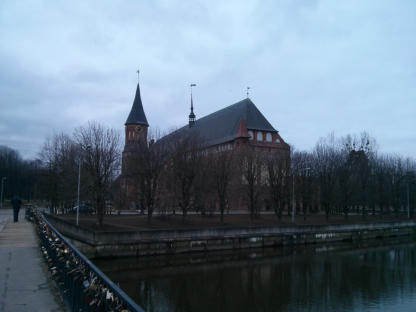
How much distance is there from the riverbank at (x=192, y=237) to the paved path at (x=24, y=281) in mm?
10710

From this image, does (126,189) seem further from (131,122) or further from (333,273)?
(131,122)

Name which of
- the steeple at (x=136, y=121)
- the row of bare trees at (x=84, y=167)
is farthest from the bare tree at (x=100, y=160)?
the steeple at (x=136, y=121)

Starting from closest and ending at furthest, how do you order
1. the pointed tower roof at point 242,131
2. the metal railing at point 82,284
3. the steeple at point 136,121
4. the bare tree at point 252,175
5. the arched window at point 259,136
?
the metal railing at point 82,284 → the bare tree at point 252,175 → the pointed tower roof at point 242,131 → the arched window at point 259,136 → the steeple at point 136,121

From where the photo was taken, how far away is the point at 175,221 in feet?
122

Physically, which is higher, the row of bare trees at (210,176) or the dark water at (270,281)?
the row of bare trees at (210,176)

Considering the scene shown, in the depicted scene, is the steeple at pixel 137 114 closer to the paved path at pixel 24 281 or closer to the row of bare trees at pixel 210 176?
the row of bare trees at pixel 210 176

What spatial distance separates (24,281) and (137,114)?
3035 inches

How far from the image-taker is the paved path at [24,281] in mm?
7234

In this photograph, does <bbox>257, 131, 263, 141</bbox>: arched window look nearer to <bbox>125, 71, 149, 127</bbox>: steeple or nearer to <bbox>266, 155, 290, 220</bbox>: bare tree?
<bbox>266, 155, 290, 220</bbox>: bare tree

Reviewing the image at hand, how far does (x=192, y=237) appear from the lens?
96.2 feet

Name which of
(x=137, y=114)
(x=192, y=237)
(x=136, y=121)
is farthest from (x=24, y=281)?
(x=137, y=114)

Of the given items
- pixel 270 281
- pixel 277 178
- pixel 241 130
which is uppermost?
pixel 241 130

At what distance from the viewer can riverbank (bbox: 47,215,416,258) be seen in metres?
25.4

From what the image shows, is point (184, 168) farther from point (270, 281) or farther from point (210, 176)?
point (270, 281)
